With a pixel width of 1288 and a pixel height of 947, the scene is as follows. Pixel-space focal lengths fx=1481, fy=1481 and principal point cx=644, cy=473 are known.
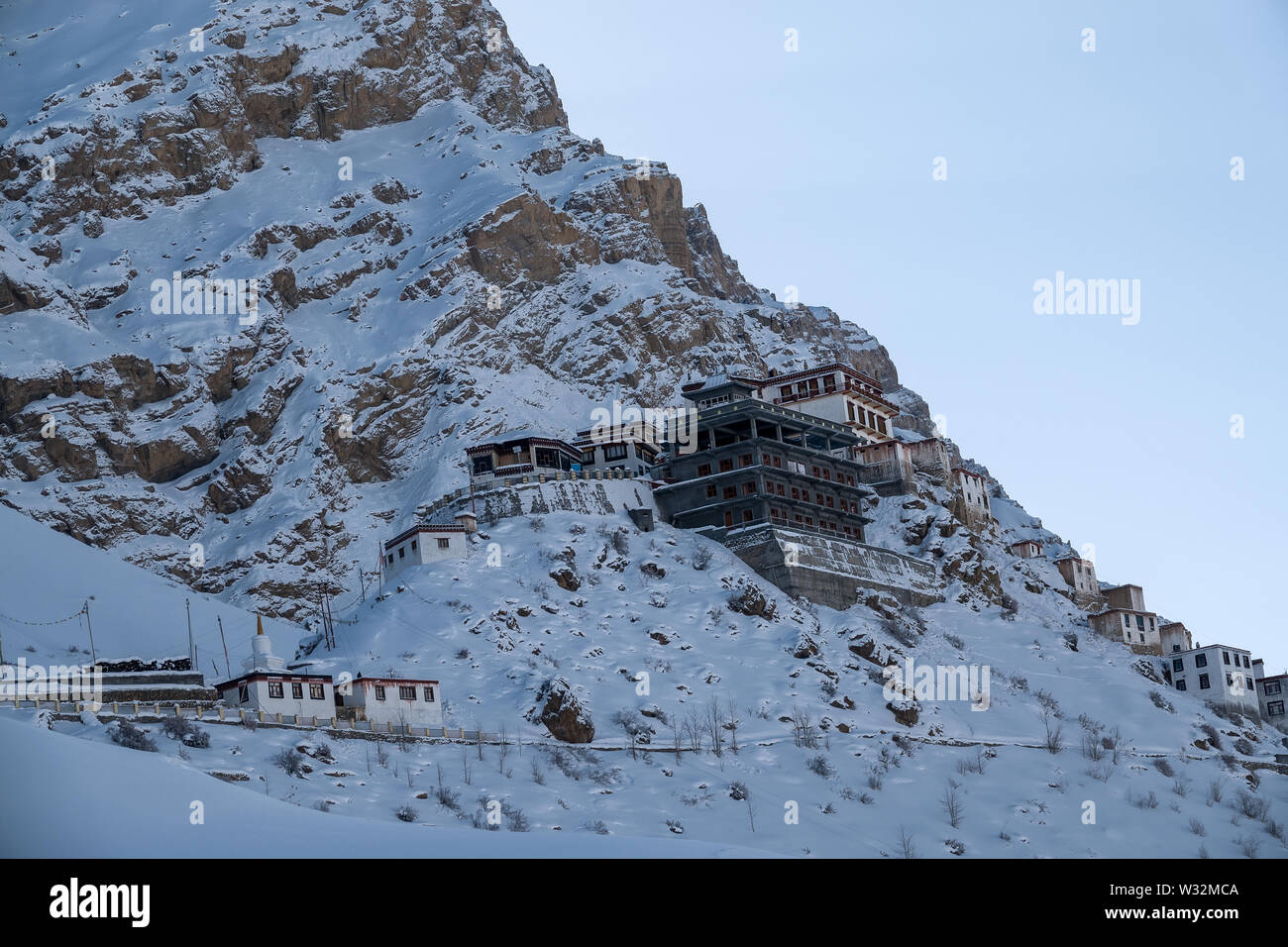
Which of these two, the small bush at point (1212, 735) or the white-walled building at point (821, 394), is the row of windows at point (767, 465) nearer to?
the white-walled building at point (821, 394)

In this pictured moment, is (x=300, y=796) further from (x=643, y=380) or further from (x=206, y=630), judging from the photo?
(x=643, y=380)

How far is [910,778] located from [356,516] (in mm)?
83151

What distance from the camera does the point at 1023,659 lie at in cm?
9644

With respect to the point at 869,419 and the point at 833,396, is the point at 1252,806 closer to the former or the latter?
the point at 833,396

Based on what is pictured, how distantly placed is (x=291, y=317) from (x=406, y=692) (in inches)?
4099

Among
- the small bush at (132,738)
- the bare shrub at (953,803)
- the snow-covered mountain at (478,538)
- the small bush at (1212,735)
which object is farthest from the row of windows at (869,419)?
the small bush at (132,738)

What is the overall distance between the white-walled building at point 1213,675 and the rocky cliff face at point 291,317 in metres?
61.1

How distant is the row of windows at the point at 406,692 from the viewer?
74688mm

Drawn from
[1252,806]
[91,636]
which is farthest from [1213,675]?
[91,636]

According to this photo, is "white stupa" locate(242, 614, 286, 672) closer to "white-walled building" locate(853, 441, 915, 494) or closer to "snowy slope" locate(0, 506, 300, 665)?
"snowy slope" locate(0, 506, 300, 665)

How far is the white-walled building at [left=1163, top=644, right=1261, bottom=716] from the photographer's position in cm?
12050

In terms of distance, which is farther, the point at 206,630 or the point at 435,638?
the point at 206,630

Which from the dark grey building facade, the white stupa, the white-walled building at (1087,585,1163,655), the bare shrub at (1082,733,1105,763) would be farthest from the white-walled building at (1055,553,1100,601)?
the white stupa
